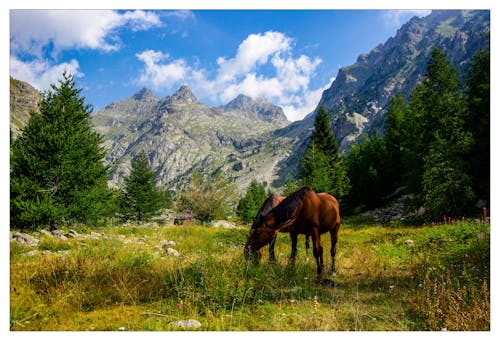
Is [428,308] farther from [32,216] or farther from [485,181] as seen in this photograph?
[485,181]

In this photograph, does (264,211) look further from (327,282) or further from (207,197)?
(207,197)

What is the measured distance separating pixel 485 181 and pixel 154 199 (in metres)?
45.8

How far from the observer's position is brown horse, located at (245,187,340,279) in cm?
605

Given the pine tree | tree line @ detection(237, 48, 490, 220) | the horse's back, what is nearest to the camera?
the horse's back

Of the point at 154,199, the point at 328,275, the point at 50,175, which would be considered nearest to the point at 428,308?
the point at 328,275

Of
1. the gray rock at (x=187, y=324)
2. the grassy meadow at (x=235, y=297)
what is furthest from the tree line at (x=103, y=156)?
the gray rock at (x=187, y=324)

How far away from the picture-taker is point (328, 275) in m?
6.95

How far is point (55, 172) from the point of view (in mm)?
16062

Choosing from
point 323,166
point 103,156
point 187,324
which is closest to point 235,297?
point 187,324

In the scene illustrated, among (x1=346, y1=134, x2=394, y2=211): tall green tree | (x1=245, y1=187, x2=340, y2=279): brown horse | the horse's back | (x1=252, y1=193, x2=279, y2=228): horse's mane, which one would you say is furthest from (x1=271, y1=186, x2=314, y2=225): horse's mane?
(x1=346, y1=134, x2=394, y2=211): tall green tree

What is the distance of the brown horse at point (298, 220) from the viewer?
6.05m

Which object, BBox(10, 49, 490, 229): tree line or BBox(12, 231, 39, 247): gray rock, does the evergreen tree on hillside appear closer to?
BBox(10, 49, 490, 229): tree line

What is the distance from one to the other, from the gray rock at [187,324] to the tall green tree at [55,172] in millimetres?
14503

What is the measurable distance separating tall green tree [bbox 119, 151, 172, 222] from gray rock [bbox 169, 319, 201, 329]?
48.5 meters
